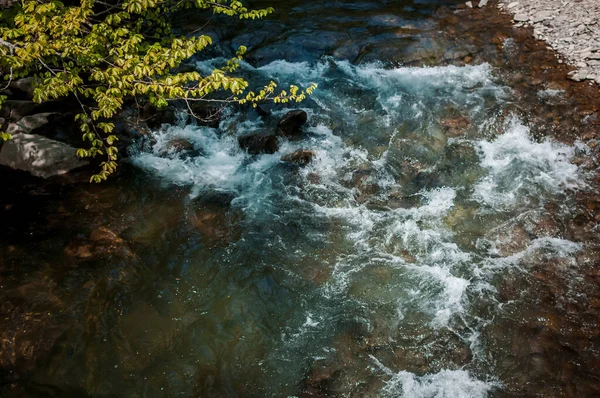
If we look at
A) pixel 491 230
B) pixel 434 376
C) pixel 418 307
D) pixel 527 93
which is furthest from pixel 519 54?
pixel 434 376

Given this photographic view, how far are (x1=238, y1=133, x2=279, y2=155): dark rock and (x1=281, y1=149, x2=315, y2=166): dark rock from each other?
45 centimetres

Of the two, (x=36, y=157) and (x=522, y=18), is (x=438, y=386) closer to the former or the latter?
(x=36, y=157)

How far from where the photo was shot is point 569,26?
13.4 meters

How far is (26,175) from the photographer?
970 cm

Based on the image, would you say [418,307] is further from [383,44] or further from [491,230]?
[383,44]

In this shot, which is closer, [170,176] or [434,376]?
[434,376]

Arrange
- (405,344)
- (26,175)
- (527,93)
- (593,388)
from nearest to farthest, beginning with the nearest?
(593,388) → (405,344) → (26,175) → (527,93)

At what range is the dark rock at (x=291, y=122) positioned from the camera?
10.9 metres

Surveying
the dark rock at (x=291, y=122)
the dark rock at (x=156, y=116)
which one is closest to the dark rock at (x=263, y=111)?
the dark rock at (x=291, y=122)

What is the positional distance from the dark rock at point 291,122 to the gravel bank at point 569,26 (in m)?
7.63

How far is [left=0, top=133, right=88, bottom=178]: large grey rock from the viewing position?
9.68m

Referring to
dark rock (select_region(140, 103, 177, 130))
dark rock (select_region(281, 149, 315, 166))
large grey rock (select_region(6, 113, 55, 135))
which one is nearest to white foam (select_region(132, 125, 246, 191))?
dark rock (select_region(140, 103, 177, 130))

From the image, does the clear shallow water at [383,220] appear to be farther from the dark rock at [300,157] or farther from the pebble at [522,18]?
the pebble at [522,18]

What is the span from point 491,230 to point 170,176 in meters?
7.18
